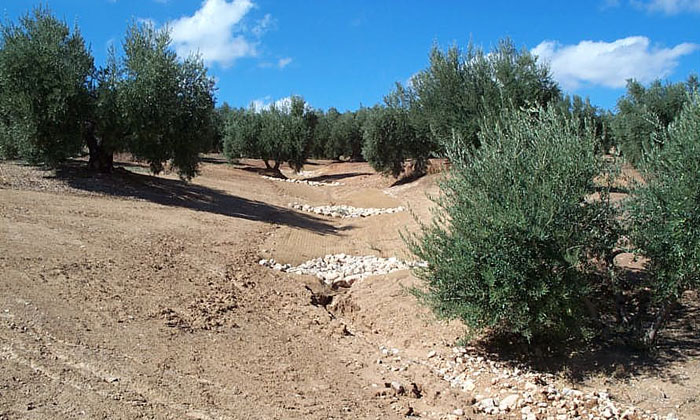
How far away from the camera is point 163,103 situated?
1970cm

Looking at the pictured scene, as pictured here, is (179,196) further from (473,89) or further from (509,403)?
(509,403)

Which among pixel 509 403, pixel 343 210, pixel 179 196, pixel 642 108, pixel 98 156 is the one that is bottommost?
pixel 509 403

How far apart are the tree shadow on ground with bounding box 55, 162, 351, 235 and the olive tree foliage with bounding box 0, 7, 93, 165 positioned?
1351 mm

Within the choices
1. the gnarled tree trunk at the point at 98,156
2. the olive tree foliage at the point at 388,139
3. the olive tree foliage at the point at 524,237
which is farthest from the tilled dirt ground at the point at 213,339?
the olive tree foliage at the point at 388,139

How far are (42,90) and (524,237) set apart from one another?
1641cm

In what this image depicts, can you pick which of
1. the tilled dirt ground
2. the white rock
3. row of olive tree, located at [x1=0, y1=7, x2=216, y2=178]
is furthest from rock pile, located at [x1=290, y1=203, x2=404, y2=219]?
the white rock

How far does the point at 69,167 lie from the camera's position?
21.3m

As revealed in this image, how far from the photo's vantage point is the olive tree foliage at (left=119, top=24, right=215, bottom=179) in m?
19.4

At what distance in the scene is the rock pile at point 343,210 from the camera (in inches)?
1007

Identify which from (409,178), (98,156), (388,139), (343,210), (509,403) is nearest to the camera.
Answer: (509,403)

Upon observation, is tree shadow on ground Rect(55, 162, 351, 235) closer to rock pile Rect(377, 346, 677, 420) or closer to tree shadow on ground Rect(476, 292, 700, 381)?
rock pile Rect(377, 346, 677, 420)

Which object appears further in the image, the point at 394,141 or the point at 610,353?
the point at 394,141

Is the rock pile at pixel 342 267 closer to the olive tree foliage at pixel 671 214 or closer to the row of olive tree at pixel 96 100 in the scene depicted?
the olive tree foliage at pixel 671 214

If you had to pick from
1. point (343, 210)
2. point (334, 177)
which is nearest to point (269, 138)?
point (334, 177)
